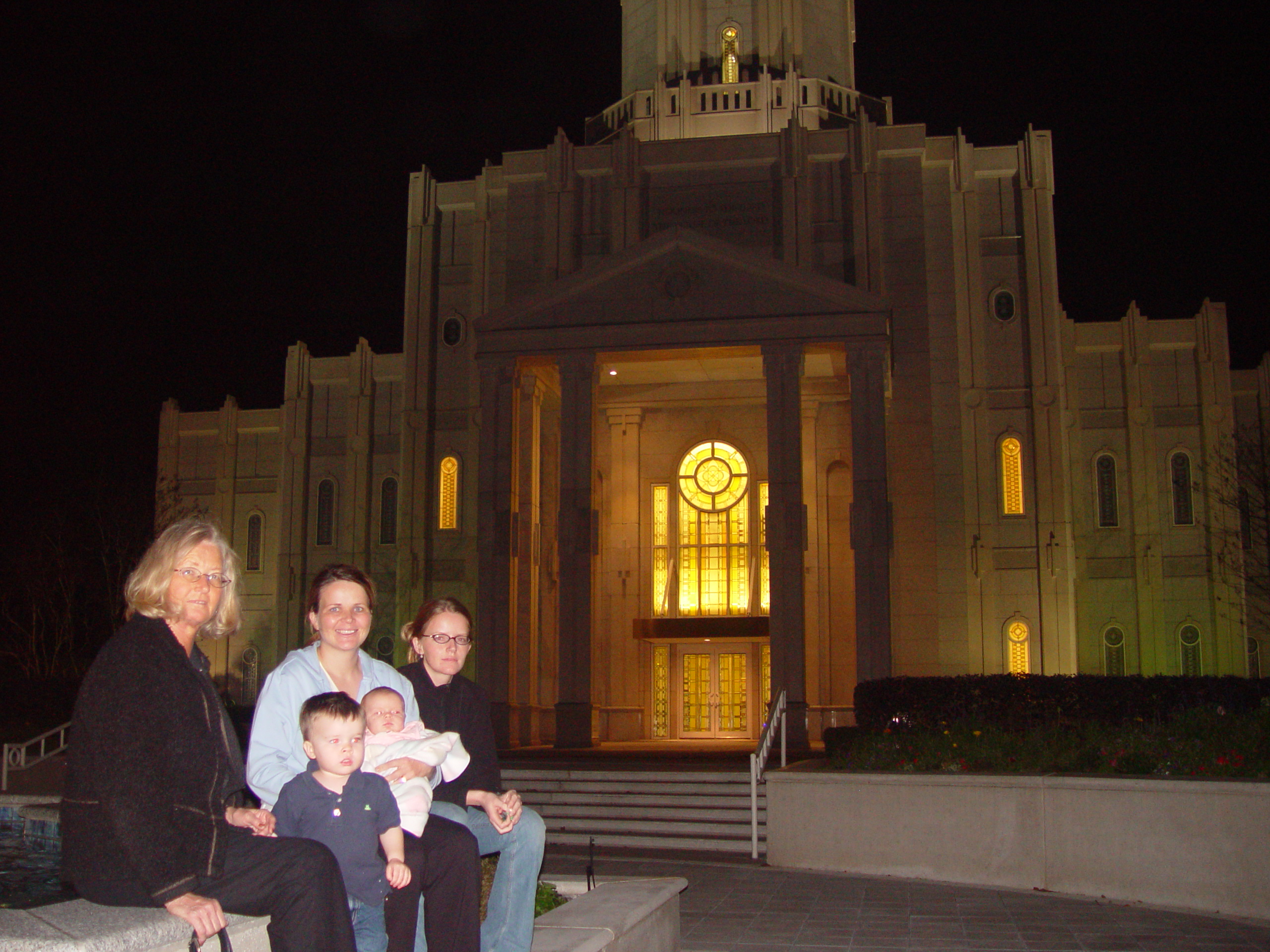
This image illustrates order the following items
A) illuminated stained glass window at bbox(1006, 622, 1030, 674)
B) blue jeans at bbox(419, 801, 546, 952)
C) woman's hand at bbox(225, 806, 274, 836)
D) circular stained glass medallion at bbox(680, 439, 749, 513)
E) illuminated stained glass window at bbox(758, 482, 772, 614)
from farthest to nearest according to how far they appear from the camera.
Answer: circular stained glass medallion at bbox(680, 439, 749, 513) < illuminated stained glass window at bbox(758, 482, 772, 614) < illuminated stained glass window at bbox(1006, 622, 1030, 674) < blue jeans at bbox(419, 801, 546, 952) < woman's hand at bbox(225, 806, 274, 836)

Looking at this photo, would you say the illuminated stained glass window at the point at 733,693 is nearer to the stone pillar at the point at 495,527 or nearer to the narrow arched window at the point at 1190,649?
the stone pillar at the point at 495,527

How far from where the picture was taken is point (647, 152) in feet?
97.3

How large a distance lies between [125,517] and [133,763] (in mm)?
34696

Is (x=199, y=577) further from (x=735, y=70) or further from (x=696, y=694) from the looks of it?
(x=735, y=70)

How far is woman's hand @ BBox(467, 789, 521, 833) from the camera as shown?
21.4 ft

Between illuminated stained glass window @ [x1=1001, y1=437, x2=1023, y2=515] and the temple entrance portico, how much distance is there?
3.64m

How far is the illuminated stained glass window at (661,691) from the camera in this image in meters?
30.3

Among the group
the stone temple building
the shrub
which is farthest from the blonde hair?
the stone temple building

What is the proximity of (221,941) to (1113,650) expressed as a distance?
3008 cm

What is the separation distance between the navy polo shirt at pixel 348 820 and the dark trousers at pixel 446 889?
31 centimetres

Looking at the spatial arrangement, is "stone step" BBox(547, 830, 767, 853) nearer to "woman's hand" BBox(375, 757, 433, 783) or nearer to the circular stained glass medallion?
"woman's hand" BBox(375, 757, 433, 783)

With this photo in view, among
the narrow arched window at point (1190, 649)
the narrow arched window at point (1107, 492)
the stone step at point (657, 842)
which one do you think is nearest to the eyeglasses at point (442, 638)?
the stone step at point (657, 842)

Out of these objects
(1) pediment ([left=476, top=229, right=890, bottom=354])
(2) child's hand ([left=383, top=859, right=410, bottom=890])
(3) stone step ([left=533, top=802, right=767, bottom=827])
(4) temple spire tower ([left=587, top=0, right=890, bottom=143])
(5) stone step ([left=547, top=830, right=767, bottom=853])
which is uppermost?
(4) temple spire tower ([left=587, top=0, right=890, bottom=143])

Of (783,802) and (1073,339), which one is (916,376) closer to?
(1073,339)
